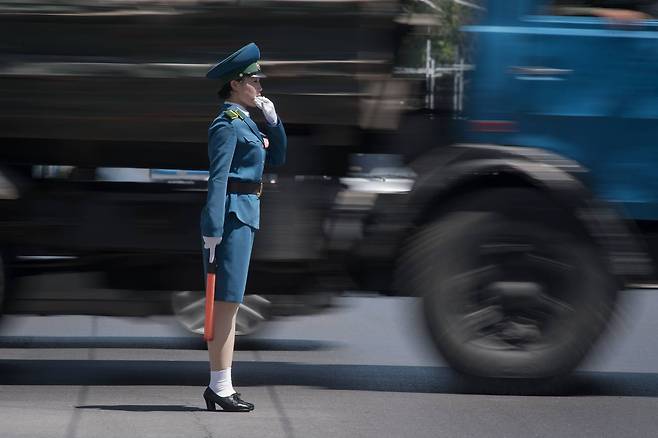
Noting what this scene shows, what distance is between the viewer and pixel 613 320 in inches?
310

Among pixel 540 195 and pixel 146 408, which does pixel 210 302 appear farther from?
pixel 540 195

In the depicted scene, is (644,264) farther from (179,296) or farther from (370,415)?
(179,296)

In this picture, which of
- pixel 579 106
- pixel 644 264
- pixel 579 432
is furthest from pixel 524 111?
pixel 579 432

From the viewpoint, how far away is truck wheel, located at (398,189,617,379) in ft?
25.4

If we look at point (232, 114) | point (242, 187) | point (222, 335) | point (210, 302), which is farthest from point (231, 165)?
point (222, 335)

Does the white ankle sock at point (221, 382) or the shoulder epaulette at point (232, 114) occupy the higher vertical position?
the shoulder epaulette at point (232, 114)

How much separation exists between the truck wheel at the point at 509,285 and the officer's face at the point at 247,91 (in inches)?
51.4

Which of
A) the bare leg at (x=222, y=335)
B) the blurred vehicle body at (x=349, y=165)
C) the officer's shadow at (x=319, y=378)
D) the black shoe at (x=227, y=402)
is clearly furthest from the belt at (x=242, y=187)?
the officer's shadow at (x=319, y=378)

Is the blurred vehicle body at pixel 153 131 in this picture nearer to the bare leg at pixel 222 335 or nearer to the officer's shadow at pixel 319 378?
the officer's shadow at pixel 319 378

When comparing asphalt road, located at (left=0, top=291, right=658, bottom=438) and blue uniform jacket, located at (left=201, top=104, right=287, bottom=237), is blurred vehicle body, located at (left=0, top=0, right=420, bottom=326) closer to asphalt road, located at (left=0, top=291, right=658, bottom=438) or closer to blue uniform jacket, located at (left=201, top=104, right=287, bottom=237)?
asphalt road, located at (left=0, top=291, right=658, bottom=438)

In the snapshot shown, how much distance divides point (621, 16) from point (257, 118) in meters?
1.95

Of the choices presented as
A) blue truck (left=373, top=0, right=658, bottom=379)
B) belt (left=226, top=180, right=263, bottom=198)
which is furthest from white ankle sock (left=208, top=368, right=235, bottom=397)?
blue truck (left=373, top=0, right=658, bottom=379)

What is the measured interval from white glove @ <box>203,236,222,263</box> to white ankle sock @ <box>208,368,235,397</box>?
539mm

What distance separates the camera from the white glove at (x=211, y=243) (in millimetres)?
6791
